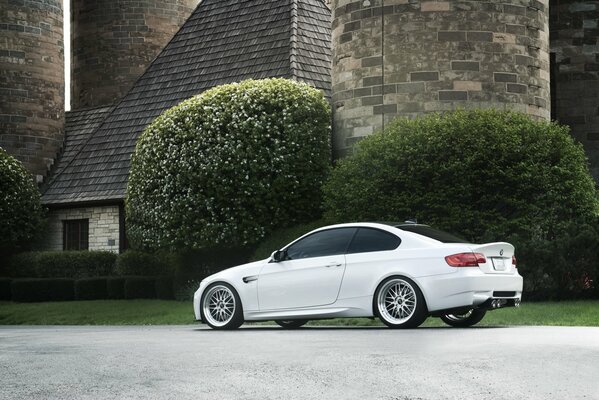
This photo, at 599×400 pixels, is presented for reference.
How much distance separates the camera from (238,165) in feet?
86.3

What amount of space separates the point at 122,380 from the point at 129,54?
35.0m

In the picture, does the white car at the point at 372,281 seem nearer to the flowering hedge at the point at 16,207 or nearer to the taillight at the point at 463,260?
the taillight at the point at 463,260

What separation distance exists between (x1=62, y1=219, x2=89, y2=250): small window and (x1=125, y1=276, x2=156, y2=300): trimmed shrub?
581cm

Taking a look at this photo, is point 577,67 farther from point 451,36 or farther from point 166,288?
point 166,288

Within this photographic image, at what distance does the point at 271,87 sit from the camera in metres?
27.2

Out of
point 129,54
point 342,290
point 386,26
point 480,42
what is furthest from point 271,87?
point 129,54

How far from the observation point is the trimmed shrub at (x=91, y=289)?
101 feet

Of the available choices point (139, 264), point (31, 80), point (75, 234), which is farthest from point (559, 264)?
point (31, 80)

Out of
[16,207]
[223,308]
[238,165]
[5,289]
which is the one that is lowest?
[5,289]

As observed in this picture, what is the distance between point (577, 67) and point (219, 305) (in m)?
20.5

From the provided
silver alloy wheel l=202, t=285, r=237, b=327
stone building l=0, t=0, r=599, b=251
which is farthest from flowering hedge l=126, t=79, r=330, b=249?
silver alloy wheel l=202, t=285, r=237, b=327

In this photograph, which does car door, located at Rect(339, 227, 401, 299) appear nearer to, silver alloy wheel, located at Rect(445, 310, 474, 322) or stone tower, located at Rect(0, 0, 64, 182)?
silver alloy wheel, located at Rect(445, 310, 474, 322)

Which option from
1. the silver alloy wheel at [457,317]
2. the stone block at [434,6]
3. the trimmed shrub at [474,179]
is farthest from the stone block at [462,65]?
the silver alloy wheel at [457,317]

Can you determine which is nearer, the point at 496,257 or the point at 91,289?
the point at 496,257
